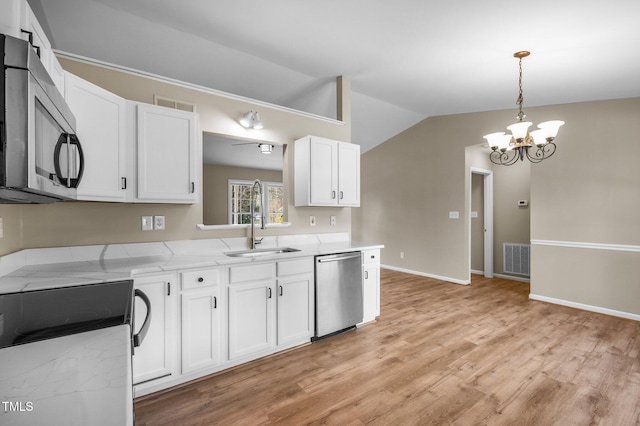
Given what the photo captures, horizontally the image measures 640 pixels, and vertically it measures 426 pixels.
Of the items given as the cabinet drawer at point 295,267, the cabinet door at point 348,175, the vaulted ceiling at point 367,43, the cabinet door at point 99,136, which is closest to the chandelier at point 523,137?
the vaulted ceiling at point 367,43

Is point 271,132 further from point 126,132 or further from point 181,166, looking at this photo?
point 126,132

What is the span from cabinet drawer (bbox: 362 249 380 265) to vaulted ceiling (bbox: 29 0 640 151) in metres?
2.06

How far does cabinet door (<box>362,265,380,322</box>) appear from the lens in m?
3.34

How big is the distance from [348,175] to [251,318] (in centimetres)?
195

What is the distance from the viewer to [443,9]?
2.34 m

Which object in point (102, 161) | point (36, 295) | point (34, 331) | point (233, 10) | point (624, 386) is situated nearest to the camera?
point (34, 331)

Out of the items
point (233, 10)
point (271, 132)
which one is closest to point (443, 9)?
point (233, 10)

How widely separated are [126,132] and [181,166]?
0.44 metres

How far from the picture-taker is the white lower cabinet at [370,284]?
3.33 metres

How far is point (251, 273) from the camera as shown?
2.51m

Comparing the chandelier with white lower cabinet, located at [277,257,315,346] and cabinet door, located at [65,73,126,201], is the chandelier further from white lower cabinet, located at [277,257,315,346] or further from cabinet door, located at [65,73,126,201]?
cabinet door, located at [65,73,126,201]

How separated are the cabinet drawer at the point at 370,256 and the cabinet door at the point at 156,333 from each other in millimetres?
1918

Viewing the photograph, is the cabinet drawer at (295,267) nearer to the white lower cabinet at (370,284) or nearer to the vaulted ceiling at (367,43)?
the white lower cabinet at (370,284)

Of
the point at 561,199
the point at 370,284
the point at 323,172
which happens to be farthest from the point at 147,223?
Answer: the point at 561,199
